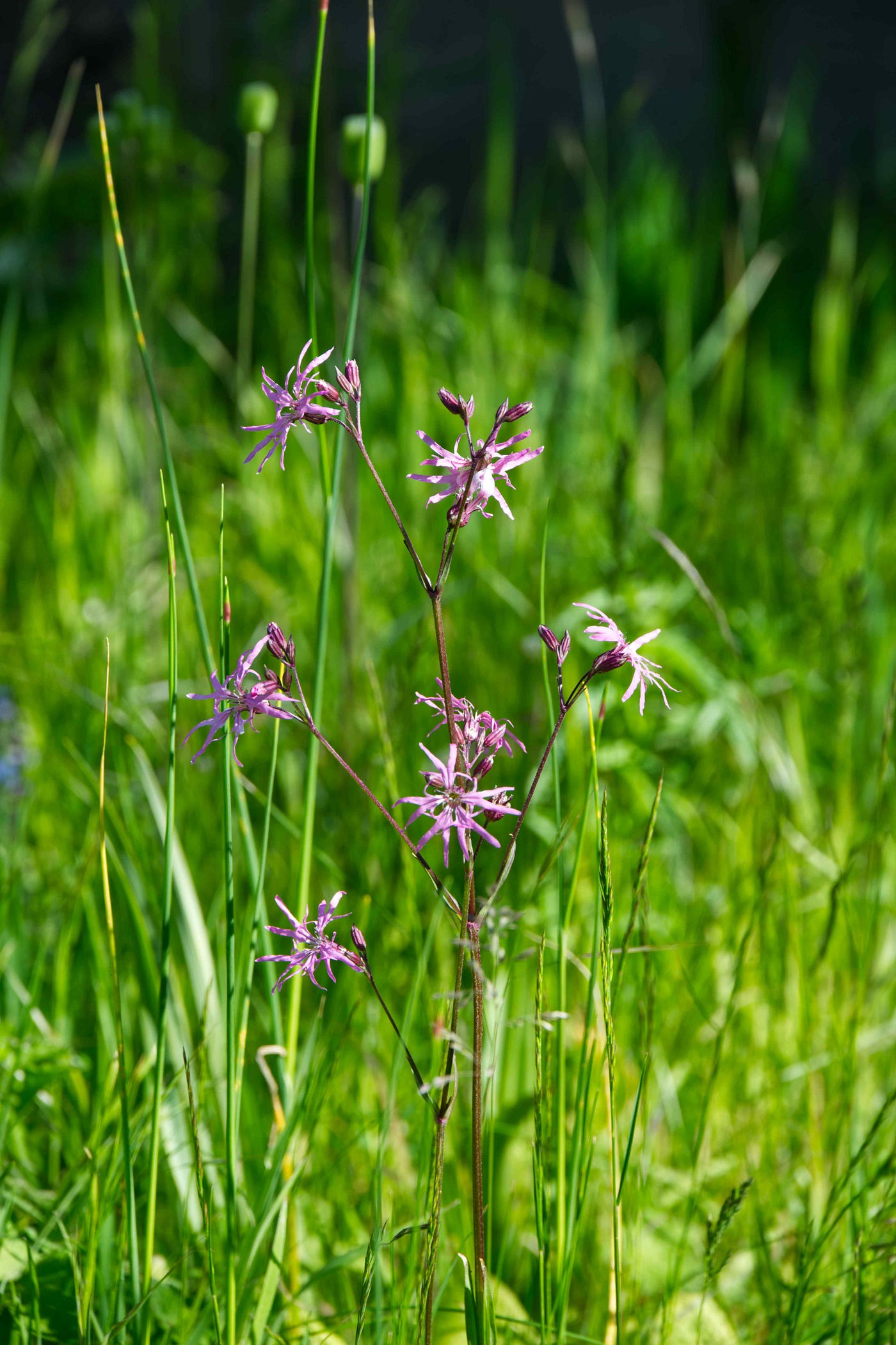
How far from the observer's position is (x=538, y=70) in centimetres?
408

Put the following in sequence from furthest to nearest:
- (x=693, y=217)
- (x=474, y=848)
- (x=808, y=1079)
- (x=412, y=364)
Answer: (x=693, y=217)
(x=412, y=364)
(x=808, y=1079)
(x=474, y=848)

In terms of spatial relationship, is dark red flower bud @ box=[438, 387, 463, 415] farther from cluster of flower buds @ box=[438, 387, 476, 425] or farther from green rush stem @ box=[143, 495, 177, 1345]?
green rush stem @ box=[143, 495, 177, 1345]

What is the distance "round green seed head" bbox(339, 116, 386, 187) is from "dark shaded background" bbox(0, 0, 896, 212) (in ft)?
9.26

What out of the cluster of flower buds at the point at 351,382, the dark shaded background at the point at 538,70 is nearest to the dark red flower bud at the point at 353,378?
the cluster of flower buds at the point at 351,382

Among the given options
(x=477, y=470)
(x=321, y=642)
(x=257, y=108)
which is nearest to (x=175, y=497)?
(x=321, y=642)

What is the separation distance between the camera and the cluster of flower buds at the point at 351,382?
0.63 meters

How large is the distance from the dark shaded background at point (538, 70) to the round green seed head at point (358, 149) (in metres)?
2.82

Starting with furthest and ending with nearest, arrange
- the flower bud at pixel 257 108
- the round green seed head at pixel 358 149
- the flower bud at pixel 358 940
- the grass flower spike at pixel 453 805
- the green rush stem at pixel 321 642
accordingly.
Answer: the flower bud at pixel 257 108 → the round green seed head at pixel 358 149 → the green rush stem at pixel 321 642 → the flower bud at pixel 358 940 → the grass flower spike at pixel 453 805

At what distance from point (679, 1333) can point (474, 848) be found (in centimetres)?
55

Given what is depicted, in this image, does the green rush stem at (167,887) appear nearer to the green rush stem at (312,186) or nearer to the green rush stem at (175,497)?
the green rush stem at (175,497)

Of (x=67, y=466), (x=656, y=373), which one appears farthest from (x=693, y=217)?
(x=67, y=466)

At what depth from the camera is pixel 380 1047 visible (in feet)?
3.92

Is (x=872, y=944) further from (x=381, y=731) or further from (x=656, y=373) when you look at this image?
(x=656, y=373)

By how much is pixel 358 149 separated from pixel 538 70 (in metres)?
3.49
